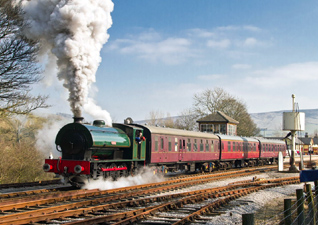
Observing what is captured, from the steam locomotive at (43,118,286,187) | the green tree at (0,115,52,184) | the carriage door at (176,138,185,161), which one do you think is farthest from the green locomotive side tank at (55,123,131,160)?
the green tree at (0,115,52,184)

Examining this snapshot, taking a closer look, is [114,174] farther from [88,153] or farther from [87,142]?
[87,142]

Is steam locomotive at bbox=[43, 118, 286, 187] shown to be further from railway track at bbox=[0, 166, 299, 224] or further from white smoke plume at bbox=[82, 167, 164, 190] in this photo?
railway track at bbox=[0, 166, 299, 224]

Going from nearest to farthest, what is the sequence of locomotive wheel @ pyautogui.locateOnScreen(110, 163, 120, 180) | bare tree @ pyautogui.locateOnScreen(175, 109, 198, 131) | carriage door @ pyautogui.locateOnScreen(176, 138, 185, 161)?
locomotive wheel @ pyautogui.locateOnScreen(110, 163, 120, 180) → carriage door @ pyautogui.locateOnScreen(176, 138, 185, 161) → bare tree @ pyautogui.locateOnScreen(175, 109, 198, 131)

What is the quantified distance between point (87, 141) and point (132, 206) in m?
4.08

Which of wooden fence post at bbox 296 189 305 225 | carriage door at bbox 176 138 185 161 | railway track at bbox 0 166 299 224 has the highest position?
carriage door at bbox 176 138 185 161

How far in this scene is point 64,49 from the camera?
1614 centimetres

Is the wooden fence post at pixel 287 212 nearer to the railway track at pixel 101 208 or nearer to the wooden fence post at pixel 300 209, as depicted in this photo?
the wooden fence post at pixel 300 209

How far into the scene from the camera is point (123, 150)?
1636 centimetres

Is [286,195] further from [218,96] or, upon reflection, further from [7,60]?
[218,96]

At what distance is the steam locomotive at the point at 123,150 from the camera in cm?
1388

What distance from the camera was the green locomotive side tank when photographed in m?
13.8

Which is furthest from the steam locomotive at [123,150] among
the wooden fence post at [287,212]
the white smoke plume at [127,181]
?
the wooden fence post at [287,212]

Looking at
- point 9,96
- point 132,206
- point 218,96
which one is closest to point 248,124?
point 218,96

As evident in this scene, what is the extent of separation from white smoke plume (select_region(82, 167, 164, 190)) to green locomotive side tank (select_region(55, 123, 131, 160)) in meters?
1.07
